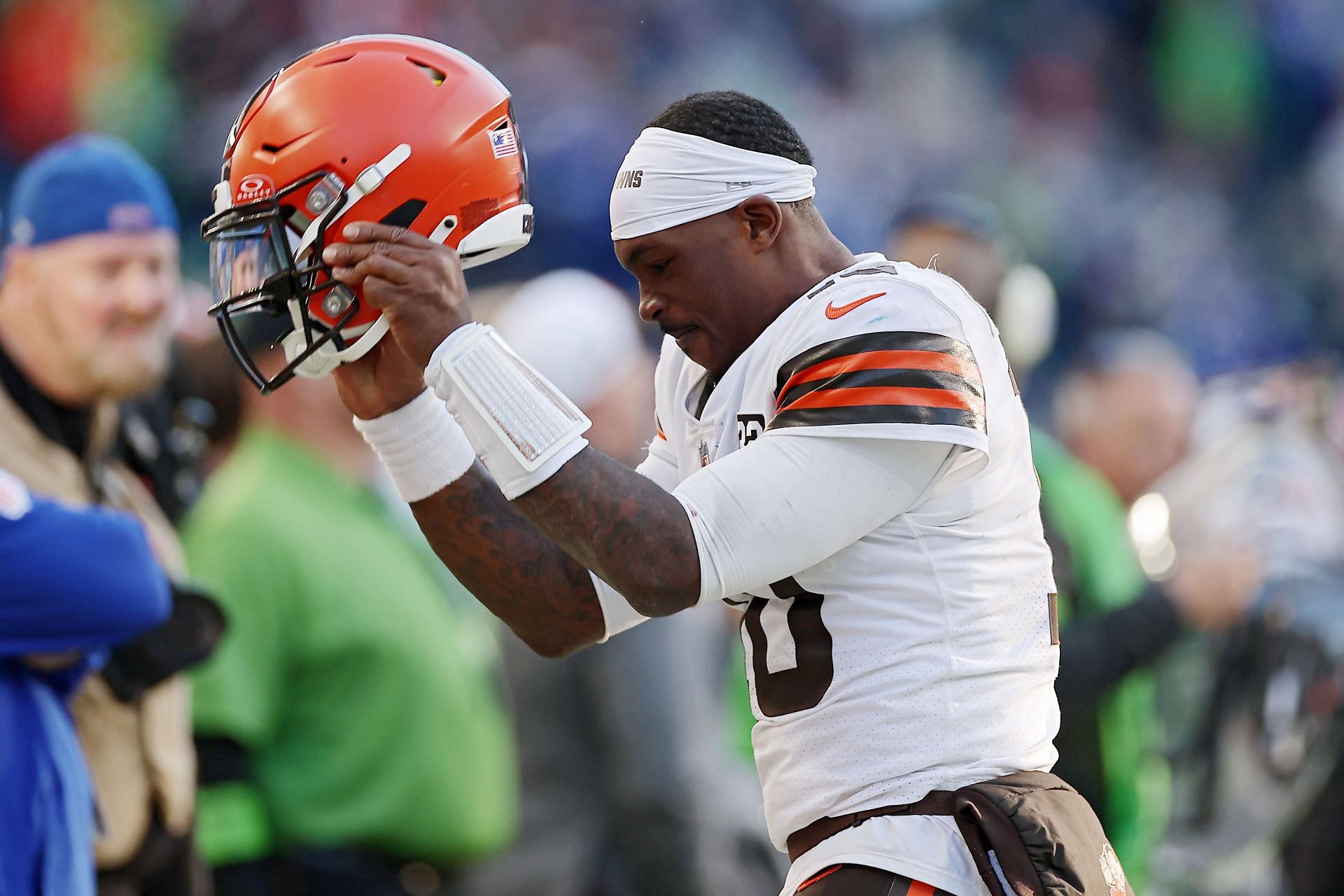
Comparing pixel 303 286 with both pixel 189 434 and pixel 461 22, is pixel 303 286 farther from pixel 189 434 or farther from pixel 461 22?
pixel 461 22

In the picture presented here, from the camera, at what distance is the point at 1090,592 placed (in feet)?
15.8

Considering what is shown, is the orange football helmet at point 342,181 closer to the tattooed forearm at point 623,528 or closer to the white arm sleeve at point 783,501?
the tattooed forearm at point 623,528

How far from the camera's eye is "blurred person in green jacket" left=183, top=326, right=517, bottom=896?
13.6 ft

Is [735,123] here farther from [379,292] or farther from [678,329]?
[379,292]

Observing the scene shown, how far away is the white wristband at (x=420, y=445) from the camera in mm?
2551

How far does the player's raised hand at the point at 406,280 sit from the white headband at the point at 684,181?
0.99ft

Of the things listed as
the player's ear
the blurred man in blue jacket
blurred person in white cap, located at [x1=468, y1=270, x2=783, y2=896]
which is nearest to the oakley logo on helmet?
the player's ear

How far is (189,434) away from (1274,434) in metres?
4.11

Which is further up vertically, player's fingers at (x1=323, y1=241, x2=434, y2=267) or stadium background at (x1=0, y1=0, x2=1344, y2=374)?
player's fingers at (x1=323, y1=241, x2=434, y2=267)

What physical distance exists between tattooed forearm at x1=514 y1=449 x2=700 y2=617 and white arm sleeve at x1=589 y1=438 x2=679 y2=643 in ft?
Result: 1.28

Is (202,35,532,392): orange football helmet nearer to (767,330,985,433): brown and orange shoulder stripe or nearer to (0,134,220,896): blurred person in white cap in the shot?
(767,330,985,433): brown and orange shoulder stripe

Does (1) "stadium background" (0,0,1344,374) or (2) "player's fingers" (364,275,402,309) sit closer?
(2) "player's fingers" (364,275,402,309)

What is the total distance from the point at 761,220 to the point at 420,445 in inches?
25.2

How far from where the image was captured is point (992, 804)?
225 cm
